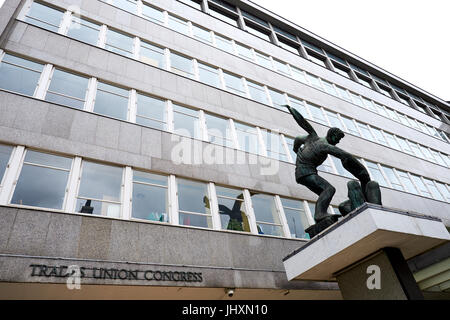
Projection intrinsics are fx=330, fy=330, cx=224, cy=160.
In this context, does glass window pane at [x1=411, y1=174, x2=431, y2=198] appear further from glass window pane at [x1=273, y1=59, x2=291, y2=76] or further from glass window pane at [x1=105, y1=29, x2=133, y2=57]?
glass window pane at [x1=105, y1=29, x2=133, y2=57]

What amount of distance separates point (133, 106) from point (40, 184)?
473 cm

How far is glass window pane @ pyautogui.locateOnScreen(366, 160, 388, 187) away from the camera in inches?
758

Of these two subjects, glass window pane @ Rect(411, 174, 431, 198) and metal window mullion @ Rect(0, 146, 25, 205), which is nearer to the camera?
metal window mullion @ Rect(0, 146, 25, 205)

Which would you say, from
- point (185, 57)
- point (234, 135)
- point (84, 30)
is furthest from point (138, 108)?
point (185, 57)

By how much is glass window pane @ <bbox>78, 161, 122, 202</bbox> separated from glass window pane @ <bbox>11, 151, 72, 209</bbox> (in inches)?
19.8

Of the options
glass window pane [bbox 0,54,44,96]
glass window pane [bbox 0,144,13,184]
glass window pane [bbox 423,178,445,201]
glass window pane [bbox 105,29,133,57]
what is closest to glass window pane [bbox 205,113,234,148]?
glass window pane [bbox 105,29,133,57]

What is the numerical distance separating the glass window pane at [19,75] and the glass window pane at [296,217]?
32.8ft

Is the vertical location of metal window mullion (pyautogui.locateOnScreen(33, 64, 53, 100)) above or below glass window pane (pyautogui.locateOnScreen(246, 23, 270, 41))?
below

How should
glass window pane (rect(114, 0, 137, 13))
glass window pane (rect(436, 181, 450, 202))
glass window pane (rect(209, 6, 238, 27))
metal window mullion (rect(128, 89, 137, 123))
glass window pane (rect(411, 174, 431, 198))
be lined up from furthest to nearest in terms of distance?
glass window pane (rect(209, 6, 238, 27)) → glass window pane (rect(436, 181, 450, 202)) → glass window pane (rect(411, 174, 431, 198)) → glass window pane (rect(114, 0, 137, 13)) → metal window mullion (rect(128, 89, 137, 123))

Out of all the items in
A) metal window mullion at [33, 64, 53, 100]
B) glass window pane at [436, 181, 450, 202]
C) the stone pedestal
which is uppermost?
glass window pane at [436, 181, 450, 202]

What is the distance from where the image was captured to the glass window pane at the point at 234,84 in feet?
56.1
